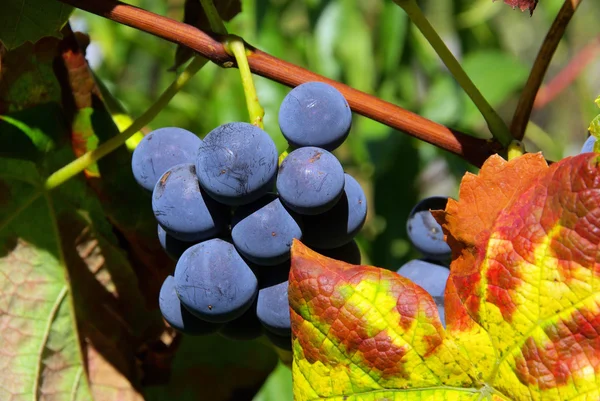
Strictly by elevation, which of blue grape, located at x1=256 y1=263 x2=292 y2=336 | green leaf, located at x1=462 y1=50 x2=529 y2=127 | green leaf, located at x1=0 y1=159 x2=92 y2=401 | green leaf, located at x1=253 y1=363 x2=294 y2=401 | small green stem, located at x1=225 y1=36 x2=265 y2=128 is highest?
small green stem, located at x1=225 y1=36 x2=265 y2=128

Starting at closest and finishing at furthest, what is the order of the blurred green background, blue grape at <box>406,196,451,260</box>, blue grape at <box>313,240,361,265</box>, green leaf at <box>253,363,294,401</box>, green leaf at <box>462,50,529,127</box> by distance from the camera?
blue grape at <box>313,240,361,265</box>, blue grape at <box>406,196,451,260</box>, green leaf at <box>253,363,294,401</box>, the blurred green background, green leaf at <box>462,50,529,127</box>

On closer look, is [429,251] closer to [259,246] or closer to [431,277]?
[431,277]

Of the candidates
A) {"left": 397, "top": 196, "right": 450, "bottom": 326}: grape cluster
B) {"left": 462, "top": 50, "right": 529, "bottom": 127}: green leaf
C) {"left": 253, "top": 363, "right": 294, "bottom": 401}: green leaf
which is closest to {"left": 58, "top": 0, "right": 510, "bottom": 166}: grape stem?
{"left": 397, "top": 196, "right": 450, "bottom": 326}: grape cluster

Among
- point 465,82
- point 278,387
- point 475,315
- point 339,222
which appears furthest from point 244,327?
point 278,387

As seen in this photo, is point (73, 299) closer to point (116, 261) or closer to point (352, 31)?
point (116, 261)

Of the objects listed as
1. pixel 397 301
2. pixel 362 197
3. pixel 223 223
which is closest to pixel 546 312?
pixel 397 301

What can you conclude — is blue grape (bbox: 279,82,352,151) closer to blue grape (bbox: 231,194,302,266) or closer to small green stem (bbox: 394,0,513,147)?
blue grape (bbox: 231,194,302,266)
